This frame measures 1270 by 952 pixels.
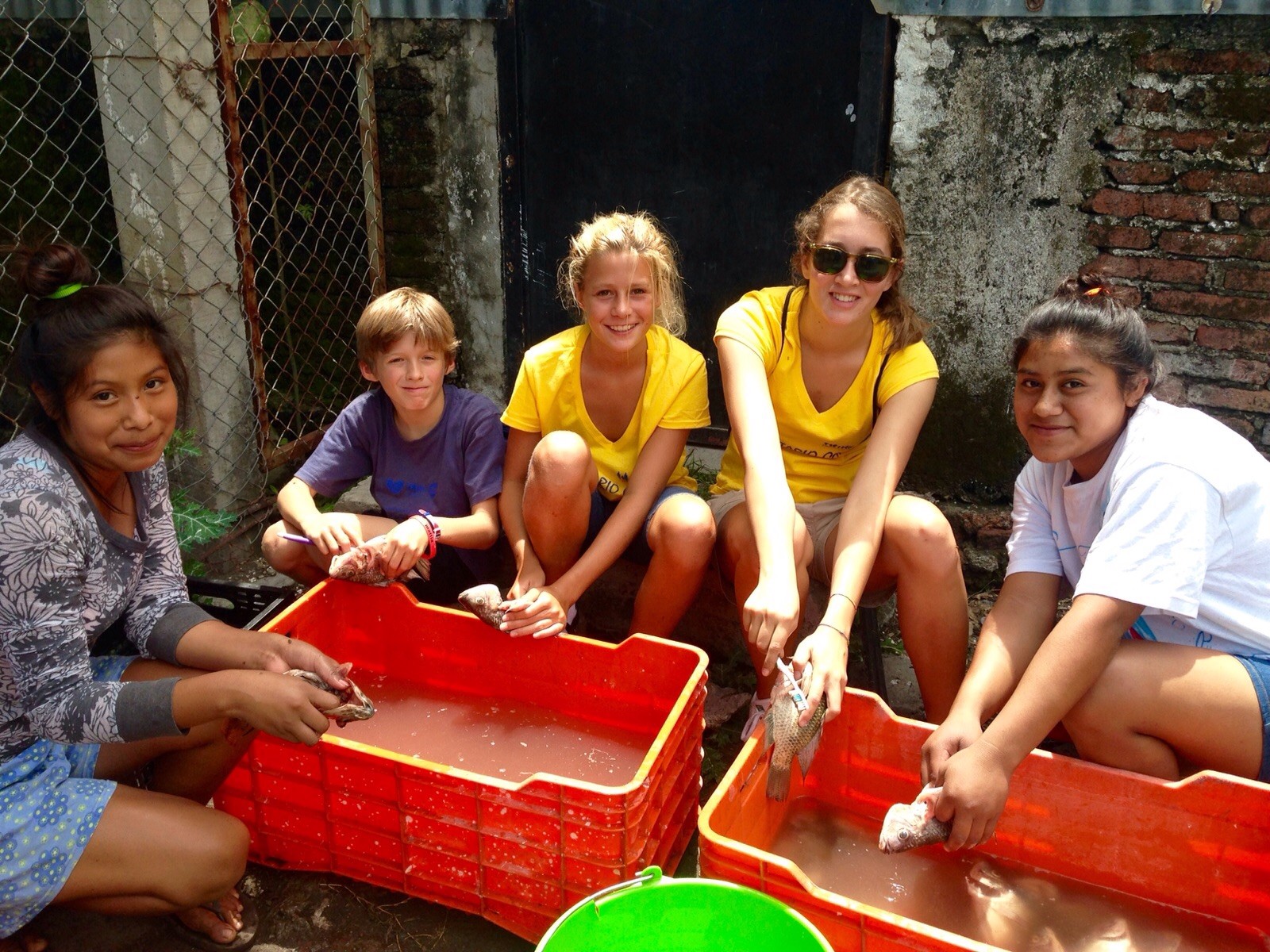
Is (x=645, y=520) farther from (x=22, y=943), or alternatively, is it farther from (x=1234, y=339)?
(x=1234, y=339)

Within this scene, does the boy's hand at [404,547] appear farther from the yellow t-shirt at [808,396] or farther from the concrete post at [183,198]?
the concrete post at [183,198]

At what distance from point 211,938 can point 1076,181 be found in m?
3.07

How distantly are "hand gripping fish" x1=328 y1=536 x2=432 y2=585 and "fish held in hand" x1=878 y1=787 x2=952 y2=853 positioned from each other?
132 centimetres

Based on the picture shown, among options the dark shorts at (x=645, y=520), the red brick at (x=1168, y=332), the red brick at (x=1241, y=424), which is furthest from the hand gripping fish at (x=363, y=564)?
the red brick at (x=1241, y=424)

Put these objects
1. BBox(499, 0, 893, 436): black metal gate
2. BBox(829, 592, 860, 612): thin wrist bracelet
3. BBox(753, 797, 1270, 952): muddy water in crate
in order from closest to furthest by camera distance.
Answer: BBox(753, 797, 1270, 952): muddy water in crate → BBox(829, 592, 860, 612): thin wrist bracelet → BBox(499, 0, 893, 436): black metal gate

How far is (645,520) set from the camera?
2.58 metres

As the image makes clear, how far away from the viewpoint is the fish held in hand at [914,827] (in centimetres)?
173

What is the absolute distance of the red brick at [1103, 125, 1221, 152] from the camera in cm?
300

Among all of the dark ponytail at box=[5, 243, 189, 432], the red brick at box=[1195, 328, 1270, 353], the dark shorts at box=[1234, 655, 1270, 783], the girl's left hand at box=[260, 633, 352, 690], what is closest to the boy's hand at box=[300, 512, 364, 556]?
the girl's left hand at box=[260, 633, 352, 690]

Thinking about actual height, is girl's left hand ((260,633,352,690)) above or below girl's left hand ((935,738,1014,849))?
above

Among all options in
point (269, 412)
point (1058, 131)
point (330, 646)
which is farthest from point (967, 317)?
point (269, 412)

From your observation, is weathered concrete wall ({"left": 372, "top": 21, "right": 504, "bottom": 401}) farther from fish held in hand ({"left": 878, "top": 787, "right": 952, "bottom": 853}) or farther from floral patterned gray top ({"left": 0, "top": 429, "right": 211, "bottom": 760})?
fish held in hand ({"left": 878, "top": 787, "right": 952, "bottom": 853})

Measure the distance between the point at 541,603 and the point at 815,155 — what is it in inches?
79.9

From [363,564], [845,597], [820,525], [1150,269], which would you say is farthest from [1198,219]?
[363,564]
